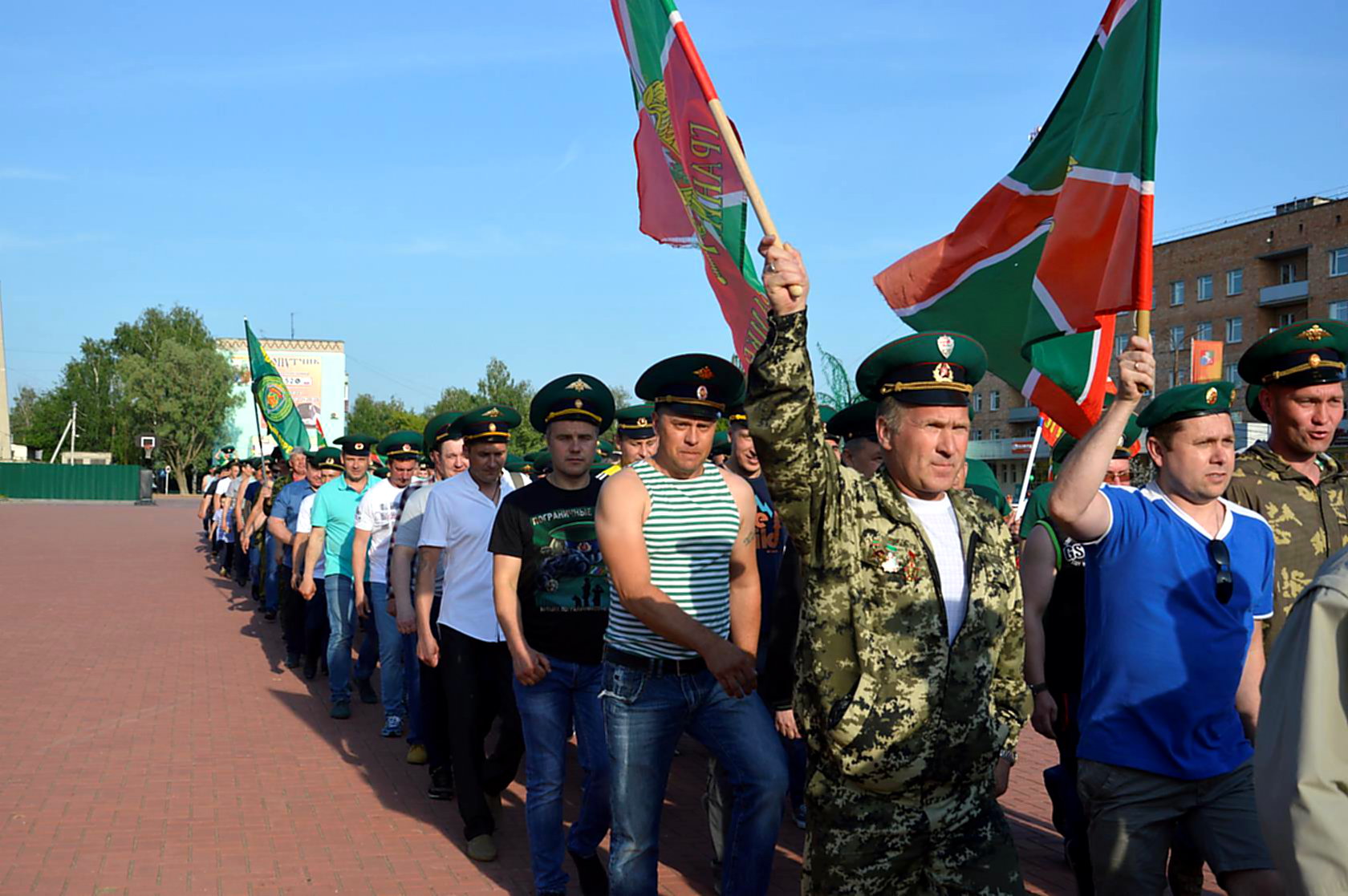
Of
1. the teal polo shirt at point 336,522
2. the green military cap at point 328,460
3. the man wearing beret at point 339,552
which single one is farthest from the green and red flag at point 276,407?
the teal polo shirt at point 336,522

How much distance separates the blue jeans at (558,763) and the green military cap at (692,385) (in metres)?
1.37

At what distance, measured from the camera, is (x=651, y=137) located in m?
5.40

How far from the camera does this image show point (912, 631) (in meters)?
3.20

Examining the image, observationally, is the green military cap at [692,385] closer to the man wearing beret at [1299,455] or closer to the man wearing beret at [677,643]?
the man wearing beret at [677,643]

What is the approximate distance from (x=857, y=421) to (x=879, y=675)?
2689 mm

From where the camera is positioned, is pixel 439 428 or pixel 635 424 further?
pixel 439 428

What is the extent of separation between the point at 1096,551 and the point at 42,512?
174ft

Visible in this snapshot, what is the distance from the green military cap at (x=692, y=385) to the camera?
4270mm

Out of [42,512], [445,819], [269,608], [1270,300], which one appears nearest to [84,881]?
[445,819]

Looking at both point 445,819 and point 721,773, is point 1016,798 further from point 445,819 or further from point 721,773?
point 445,819

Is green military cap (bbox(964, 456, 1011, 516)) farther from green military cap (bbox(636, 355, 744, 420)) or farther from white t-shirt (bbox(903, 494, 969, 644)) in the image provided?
white t-shirt (bbox(903, 494, 969, 644))

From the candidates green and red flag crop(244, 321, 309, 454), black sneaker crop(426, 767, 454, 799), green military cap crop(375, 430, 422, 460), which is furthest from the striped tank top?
green and red flag crop(244, 321, 309, 454)

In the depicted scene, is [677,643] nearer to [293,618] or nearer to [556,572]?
[556,572]

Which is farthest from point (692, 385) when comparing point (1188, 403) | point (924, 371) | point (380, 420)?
point (380, 420)
